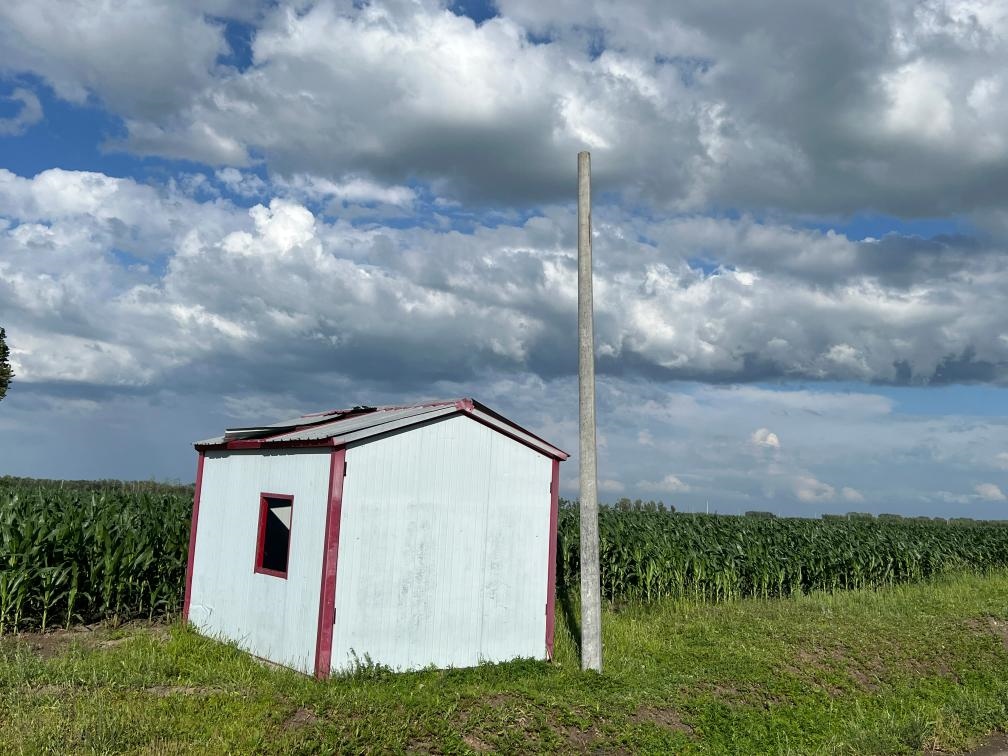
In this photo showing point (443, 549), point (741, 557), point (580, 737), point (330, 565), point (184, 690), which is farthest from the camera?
point (741, 557)

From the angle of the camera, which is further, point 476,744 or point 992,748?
point 992,748

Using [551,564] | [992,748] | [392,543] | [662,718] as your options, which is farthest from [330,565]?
[992,748]

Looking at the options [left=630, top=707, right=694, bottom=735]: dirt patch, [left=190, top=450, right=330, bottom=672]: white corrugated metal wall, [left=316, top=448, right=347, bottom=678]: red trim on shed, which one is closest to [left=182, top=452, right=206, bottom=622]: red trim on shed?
[left=190, top=450, right=330, bottom=672]: white corrugated metal wall

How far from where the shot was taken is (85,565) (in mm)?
15258

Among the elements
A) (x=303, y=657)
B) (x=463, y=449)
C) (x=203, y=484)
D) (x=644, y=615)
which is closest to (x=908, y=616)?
(x=644, y=615)

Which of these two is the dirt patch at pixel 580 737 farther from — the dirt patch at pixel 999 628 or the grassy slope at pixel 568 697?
the dirt patch at pixel 999 628

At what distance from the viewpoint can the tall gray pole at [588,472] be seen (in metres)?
11.8

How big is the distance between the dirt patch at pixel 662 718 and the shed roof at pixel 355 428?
4120mm

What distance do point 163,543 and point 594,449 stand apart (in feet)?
30.5

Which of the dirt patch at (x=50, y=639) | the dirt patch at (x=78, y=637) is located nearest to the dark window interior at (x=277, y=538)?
the dirt patch at (x=78, y=637)

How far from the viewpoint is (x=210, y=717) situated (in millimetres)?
8641

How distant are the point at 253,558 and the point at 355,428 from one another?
2.76 m

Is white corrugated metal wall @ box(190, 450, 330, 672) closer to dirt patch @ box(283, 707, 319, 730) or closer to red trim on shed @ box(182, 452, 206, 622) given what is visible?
red trim on shed @ box(182, 452, 206, 622)

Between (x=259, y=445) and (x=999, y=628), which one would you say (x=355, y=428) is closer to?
(x=259, y=445)
